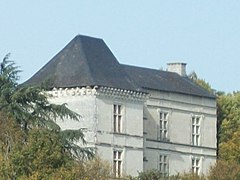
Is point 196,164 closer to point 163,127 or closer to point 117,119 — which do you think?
point 163,127

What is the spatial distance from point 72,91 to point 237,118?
20.4 metres

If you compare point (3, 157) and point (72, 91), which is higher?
point (72, 91)

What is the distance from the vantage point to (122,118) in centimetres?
6962

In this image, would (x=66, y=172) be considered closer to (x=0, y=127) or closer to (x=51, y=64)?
(x=0, y=127)

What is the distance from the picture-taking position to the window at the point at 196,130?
251ft

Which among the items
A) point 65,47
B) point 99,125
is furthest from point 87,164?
point 65,47

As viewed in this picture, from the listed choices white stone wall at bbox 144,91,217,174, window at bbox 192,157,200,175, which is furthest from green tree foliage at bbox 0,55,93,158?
window at bbox 192,157,200,175

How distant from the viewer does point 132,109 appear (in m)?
70.5

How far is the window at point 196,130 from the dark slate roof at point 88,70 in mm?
2099

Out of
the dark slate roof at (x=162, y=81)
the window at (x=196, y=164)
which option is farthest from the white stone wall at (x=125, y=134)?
the window at (x=196, y=164)

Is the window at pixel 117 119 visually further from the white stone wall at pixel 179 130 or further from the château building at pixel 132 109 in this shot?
the white stone wall at pixel 179 130

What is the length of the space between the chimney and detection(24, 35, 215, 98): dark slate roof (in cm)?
554

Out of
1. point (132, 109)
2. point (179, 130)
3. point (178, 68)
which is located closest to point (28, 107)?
point (132, 109)

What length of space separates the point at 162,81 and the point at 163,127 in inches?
110
